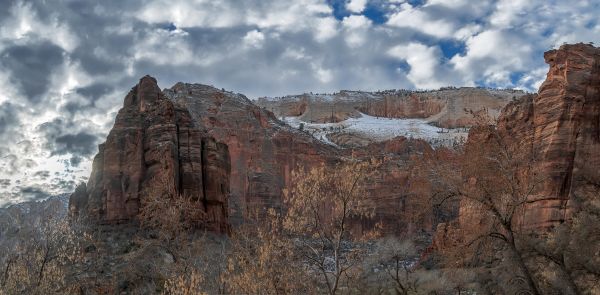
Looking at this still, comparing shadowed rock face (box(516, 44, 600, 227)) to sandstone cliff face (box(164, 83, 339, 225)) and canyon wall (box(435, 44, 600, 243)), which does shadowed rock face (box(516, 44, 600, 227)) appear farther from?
sandstone cliff face (box(164, 83, 339, 225))

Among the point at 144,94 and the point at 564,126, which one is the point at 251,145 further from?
the point at 564,126

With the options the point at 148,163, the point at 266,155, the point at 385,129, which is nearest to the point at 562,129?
the point at 148,163

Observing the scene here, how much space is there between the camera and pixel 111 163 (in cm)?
5212

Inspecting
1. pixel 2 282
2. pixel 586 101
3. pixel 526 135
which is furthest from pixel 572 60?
pixel 2 282

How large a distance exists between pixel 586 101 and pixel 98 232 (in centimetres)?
3612

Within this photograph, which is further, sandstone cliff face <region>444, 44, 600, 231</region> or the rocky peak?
the rocky peak

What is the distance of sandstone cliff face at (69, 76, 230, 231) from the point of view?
5050 centimetres

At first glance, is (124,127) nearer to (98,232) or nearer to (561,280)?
(98,232)

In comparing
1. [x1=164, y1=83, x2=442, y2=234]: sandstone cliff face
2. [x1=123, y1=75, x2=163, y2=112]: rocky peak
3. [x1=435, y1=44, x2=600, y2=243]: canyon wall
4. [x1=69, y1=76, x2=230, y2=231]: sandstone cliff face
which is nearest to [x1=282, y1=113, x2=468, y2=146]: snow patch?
[x1=164, y1=83, x2=442, y2=234]: sandstone cliff face

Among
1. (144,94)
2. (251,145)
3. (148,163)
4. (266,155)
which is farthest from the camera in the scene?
(266,155)

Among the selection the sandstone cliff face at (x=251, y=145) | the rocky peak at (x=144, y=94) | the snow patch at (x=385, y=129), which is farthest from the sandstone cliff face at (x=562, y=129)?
the snow patch at (x=385, y=129)

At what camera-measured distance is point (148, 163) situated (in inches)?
2052

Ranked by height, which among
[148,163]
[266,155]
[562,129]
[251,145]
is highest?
[251,145]

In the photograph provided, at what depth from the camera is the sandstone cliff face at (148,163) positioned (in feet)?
166
